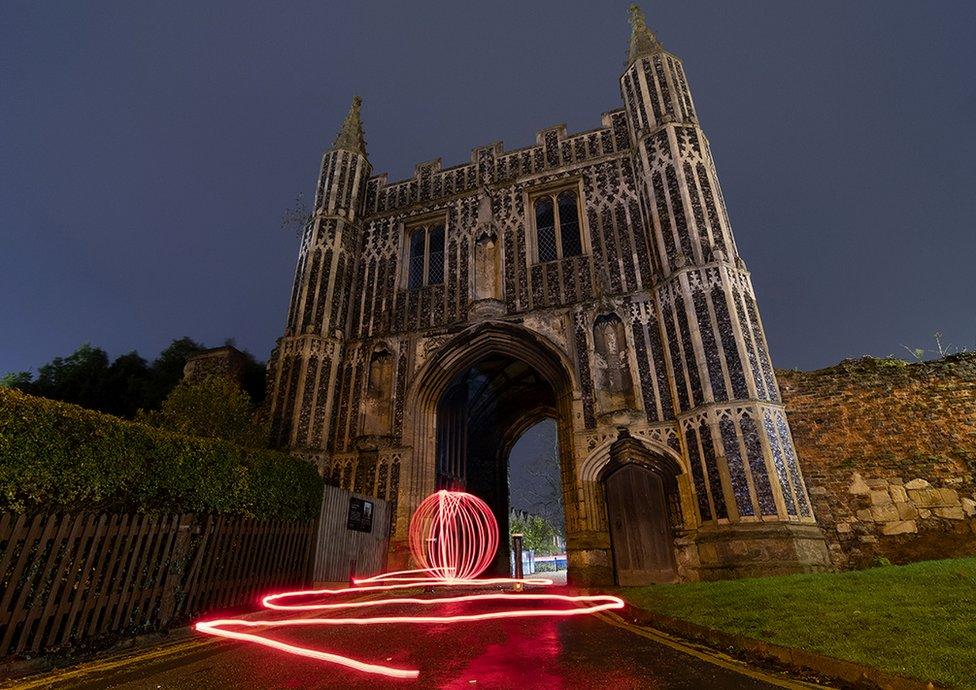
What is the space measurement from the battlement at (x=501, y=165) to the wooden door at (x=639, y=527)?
1066 cm

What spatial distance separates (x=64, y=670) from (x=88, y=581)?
4.57 feet

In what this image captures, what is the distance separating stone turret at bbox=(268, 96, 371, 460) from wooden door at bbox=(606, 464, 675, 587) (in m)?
8.56

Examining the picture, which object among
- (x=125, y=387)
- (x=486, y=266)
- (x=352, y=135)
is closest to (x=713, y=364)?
(x=486, y=266)

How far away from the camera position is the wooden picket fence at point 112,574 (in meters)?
4.77

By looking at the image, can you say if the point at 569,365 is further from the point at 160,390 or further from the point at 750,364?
the point at 160,390

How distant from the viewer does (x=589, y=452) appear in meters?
12.4

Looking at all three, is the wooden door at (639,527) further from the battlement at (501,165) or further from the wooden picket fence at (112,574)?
the battlement at (501,165)

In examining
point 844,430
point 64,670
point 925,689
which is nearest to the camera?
point 925,689

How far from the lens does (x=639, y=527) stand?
1184cm

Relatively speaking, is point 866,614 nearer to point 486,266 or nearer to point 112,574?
point 112,574

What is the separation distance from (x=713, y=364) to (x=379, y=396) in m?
9.82

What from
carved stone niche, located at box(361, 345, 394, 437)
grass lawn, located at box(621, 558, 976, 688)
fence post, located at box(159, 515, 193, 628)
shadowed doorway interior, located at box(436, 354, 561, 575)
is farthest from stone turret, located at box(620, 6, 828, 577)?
fence post, located at box(159, 515, 193, 628)

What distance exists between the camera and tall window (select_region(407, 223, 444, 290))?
17.4 m

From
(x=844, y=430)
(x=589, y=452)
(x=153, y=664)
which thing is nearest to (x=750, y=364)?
(x=844, y=430)
